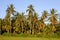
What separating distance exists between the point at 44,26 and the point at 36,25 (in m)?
5.72

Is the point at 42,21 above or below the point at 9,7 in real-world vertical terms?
below

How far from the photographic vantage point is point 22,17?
8075 centimetres

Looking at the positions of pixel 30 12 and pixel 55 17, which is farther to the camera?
pixel 30 12

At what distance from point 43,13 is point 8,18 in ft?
59.5

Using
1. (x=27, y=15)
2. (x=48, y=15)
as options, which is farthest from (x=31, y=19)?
(x=48, y=15)

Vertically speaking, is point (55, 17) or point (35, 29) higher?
point (55, 17)

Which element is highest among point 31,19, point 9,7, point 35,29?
point 9,7

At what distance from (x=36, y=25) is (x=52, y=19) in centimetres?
1136

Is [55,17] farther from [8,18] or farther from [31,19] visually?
[8,18]

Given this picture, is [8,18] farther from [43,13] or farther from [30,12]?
[43,13]

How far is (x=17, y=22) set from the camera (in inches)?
3152

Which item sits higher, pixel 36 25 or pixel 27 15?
pixel 27 15

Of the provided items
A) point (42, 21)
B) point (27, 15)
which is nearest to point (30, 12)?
point (27, 15)

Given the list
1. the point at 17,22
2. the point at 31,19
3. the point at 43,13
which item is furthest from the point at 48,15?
the point at 17,22
